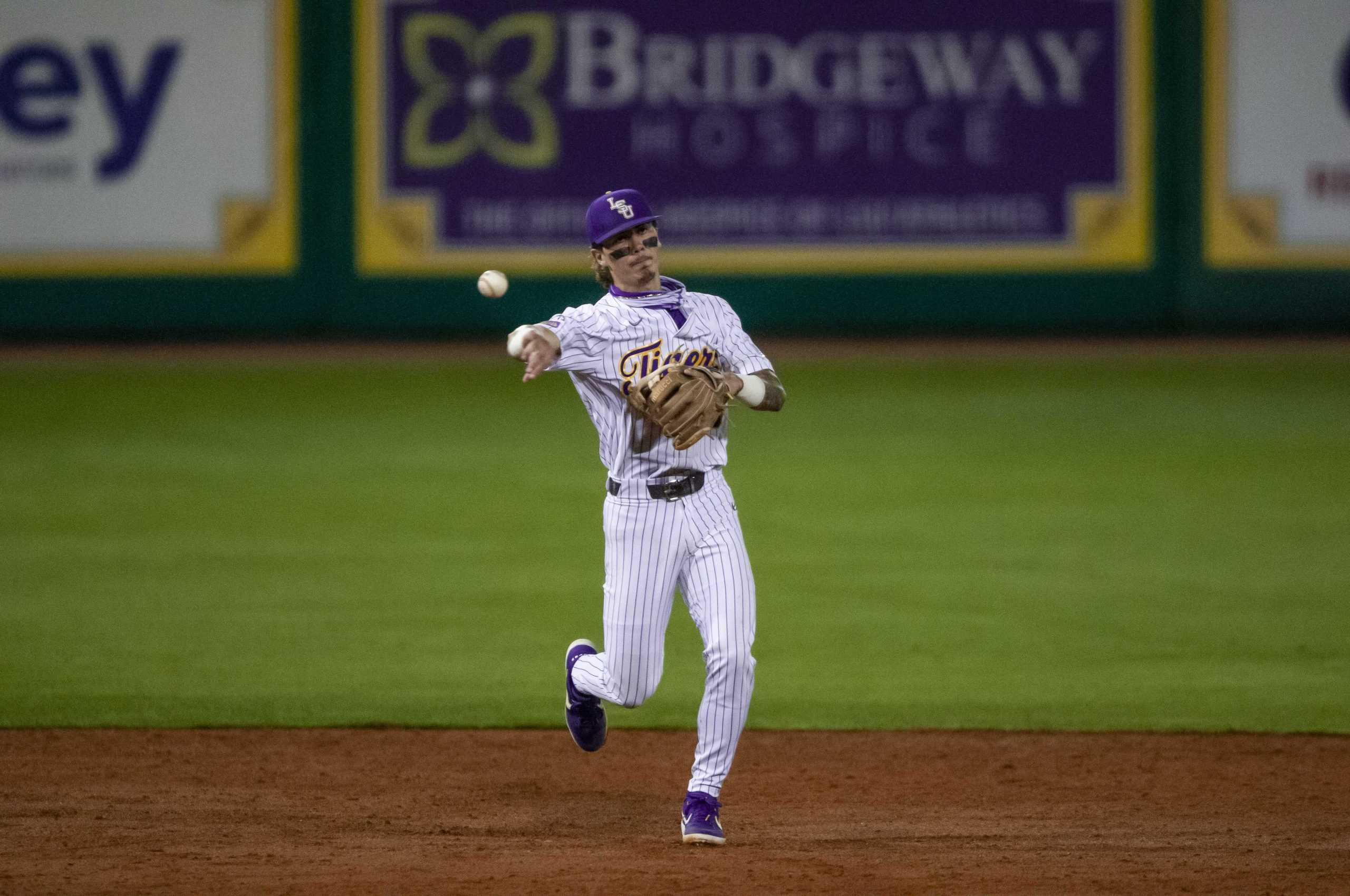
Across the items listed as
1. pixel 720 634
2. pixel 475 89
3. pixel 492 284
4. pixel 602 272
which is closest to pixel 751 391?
pixel 602 272

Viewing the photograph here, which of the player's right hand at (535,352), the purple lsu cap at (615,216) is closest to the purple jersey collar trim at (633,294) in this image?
the purple lsu cap at (615,216)

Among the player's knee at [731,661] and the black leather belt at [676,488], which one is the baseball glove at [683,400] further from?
the player's knee at [731,661]

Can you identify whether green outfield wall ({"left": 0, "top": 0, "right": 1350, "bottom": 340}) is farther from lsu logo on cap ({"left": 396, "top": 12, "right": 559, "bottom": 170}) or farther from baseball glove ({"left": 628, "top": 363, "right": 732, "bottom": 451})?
baseball glove ({"left": 628, "top": 363, "right": 732, "bottom": 451})

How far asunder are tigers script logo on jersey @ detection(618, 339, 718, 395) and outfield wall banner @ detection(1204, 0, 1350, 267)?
14695 mm

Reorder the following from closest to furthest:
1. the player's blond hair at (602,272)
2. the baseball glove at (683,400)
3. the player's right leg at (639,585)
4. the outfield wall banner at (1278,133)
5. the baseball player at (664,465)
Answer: the baseball glove at (683,400)
the baseball player at (664,465)
the player's right leg at (639,585)
the player's blond hair at (602,272)
the outfield wall banner at (1278,133)

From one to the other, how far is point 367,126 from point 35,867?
48.0 feet

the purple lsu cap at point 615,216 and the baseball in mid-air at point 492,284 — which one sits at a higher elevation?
the purple lsu cap at point 615,216

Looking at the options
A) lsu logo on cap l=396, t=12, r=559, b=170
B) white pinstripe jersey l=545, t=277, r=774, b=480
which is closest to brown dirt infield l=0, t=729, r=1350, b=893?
white pinstripe jersey l=545, t=277, r=774, b=480

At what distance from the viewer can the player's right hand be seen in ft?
16.2

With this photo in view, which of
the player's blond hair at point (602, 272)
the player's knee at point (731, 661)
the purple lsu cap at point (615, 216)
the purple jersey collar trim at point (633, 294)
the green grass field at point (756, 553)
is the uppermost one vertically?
the purple lsu cap at point (615, 216)

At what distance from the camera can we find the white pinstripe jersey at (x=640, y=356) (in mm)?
5203

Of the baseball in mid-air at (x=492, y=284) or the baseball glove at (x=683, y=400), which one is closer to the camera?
the baseball in mid-air at (x=492, y=284)

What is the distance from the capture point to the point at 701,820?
5.27 m

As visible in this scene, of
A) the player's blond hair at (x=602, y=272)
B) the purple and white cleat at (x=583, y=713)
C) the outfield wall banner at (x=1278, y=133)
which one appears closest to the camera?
the player's blond hair at (x=602, y=272)
